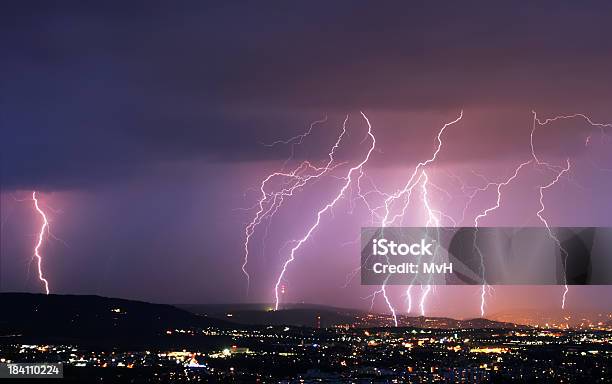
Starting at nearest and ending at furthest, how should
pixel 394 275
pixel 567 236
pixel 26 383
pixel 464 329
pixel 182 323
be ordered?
pixel 394 275, pixel 567 236, pixel 26 383, pixel 182 323, pixel 464 329

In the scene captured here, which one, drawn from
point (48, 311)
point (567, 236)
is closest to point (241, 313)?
point (48, 311)

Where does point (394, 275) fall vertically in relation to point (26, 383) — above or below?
above

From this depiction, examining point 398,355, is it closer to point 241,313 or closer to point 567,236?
point 567,236

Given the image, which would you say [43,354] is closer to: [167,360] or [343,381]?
[167,360]

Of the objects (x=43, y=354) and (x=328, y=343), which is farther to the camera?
(x=328, y=343)

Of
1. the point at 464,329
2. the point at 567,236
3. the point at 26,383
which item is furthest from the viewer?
the point at 464,329

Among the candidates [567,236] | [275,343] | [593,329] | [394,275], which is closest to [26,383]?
[394,275]
